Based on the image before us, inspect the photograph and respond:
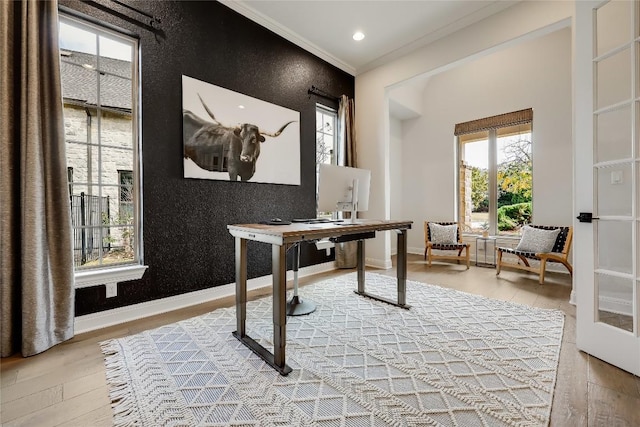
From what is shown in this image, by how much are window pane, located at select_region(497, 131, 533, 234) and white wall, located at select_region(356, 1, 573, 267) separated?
190cm

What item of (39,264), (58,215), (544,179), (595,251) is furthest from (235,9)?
(544,179)

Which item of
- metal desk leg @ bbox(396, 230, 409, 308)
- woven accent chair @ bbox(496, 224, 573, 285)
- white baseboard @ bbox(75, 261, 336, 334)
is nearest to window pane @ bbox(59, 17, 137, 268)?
white baseboard @ bbox(75, 261, 336, 334)

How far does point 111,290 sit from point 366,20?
12.3 feet

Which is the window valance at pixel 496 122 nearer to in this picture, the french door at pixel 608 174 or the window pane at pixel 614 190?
the french door at pixel 608 174

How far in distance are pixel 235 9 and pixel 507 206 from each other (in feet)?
15.7

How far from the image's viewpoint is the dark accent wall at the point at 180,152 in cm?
237

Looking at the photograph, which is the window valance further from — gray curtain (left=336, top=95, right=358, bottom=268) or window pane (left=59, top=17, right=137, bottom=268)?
window pane (left=59, top=17, right=137, bottom=268)

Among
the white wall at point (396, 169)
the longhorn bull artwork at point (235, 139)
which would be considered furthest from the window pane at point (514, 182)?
the longhorn bull artwork at point (235, 139)

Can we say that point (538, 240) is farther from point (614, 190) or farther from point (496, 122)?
point (614, 190)

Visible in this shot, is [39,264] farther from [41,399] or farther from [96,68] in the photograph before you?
[96,68]

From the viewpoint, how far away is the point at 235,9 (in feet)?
9.69

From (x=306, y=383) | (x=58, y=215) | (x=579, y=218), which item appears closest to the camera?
(x=306, y=383)

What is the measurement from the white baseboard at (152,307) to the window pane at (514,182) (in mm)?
4025

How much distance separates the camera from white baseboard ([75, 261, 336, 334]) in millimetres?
2107
